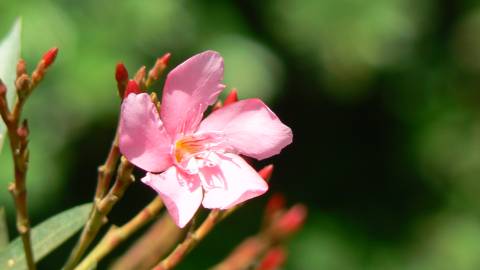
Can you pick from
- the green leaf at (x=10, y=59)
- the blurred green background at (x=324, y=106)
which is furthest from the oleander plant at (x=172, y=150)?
the blurred green background at (x=324, y=106)

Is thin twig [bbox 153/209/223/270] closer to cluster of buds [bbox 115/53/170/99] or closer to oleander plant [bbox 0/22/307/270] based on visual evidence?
oleander plant [bbox 0/22/307/270]

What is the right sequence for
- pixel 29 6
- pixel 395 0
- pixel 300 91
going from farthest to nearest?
pixel 300 91
pixel 395 0
pixel 29 6

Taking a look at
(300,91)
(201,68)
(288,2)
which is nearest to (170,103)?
(201,68)

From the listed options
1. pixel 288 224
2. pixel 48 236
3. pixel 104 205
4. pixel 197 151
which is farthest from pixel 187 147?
pixel 288 224

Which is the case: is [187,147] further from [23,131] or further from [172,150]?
[23,131]

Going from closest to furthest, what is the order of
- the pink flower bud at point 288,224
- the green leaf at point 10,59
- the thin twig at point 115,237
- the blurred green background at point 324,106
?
the thin twig at point 115,237 → the green leaf at point 10,59 → the pink flower bud at point 288,224 → the blurred green background at point 324,106

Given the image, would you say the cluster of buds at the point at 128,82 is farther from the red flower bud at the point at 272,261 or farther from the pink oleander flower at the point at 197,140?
the red flower bud at the point at 272,261

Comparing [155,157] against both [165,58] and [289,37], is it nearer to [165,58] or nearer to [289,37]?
[165,58]
